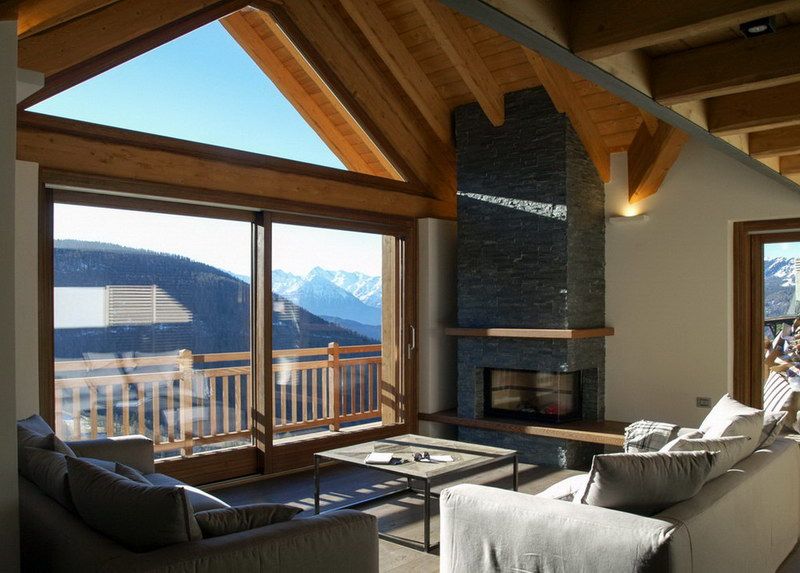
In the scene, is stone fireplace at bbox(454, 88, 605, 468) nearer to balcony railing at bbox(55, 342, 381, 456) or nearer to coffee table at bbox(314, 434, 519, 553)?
balcony railing at bbox(55, 342, 381, 456)

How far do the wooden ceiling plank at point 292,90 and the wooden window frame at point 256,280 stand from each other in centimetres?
58

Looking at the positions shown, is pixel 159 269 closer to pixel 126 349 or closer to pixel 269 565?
pixel 126 349

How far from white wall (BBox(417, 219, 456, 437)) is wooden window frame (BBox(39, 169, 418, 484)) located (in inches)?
3.7

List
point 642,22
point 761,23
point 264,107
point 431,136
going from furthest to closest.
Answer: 1. point 431,136
2. point 264,107
3. point 761,23
4. point 642,22

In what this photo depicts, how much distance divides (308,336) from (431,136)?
2.47 m

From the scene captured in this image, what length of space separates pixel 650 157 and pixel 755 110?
2704mm

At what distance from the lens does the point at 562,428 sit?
6.20m

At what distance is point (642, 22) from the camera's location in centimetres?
234

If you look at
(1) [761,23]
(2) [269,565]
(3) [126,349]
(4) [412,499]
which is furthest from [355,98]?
(2) [269,565]

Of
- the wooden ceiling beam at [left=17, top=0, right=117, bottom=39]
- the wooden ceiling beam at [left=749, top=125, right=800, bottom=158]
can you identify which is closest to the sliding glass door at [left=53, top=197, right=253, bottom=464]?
the wooden ceiling beam at [left=17, top=0, right=117, bottom=39]

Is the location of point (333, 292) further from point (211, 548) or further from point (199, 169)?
point (211, 548)

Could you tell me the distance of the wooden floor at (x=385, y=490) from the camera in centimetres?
394

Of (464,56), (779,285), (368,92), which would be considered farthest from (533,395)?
(368,92)

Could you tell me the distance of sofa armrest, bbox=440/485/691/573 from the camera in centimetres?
255
